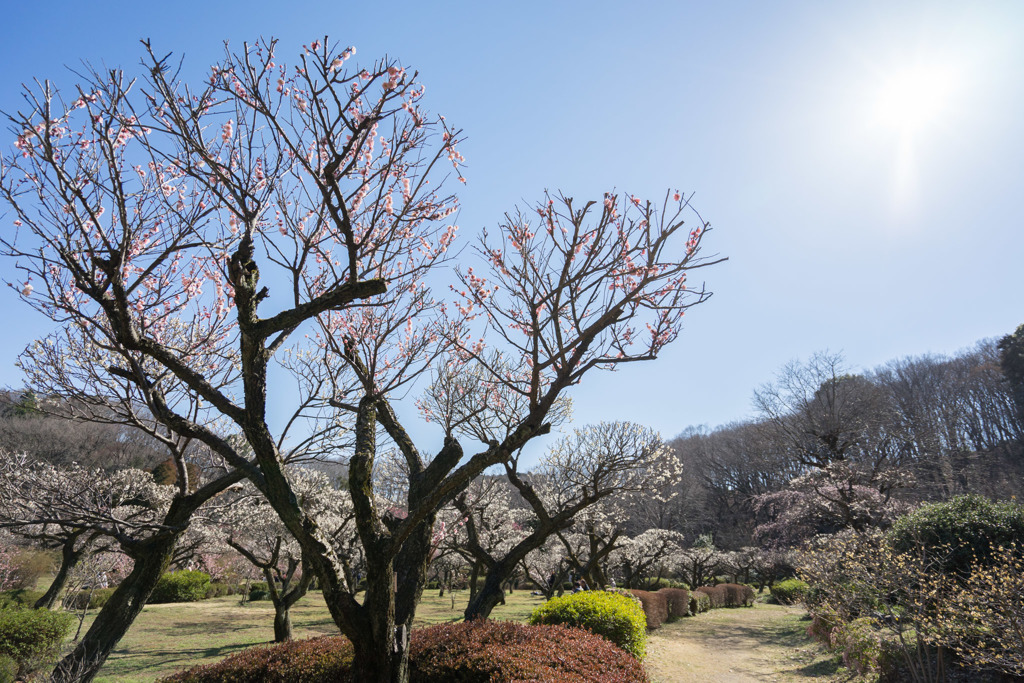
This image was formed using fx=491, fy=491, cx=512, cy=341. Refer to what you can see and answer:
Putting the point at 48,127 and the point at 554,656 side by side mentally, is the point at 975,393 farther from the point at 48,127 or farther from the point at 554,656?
the point at 48,127

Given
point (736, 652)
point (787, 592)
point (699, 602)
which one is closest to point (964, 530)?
point (736, 652)

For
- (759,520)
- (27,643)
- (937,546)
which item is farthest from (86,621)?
(759,520)

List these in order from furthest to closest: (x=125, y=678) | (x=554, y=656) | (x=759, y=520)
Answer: (x=759, y=520) < (x=125, y=678) < (x=554, y=656)

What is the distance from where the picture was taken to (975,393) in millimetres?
31125

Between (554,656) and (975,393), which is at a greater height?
(975,393)

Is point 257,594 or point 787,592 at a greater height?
point 257,594

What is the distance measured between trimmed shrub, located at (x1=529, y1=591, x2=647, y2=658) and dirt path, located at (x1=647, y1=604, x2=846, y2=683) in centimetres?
103

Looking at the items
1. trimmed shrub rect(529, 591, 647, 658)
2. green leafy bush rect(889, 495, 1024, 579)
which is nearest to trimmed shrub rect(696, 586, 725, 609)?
green leafy bush rect(889, 495, 1024, 579)

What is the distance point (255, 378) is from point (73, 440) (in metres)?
27.7

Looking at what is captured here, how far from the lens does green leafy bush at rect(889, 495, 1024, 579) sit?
7777mm

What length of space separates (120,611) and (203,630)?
10227 mm

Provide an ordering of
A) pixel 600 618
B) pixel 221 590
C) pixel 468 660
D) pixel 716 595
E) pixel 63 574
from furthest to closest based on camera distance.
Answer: pixel 221 590, pixel 716 595, pixel 63 574, pixel 600 618, pixel 468 660

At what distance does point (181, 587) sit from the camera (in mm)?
Answer: 21203

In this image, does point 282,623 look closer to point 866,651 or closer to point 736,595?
point 866,651
